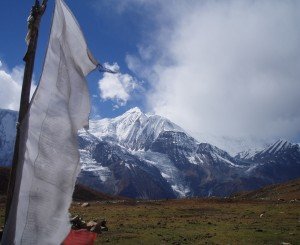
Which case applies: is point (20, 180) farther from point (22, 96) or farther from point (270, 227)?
point (270, 227)

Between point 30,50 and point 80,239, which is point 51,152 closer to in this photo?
point 30,50

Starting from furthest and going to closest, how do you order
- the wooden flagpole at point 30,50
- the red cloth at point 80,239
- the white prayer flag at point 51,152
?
the red cloth at point 80,239
the wooden flagpole at point 30,50
the white prayer flag at point 51,152

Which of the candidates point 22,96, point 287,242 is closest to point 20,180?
point 22,96

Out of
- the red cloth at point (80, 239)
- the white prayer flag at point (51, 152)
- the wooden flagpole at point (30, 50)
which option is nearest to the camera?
the white prayer flag at point (51, 152)

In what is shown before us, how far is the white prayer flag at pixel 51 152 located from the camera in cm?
565

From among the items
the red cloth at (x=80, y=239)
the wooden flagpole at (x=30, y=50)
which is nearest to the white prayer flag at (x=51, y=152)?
the wooden flagpole at (x=30, y=50)

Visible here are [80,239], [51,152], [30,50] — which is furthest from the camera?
[80,239]

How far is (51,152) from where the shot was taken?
5.82 metres

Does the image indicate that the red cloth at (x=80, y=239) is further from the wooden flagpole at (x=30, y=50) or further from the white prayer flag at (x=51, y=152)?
the wooden flagpole at (x=30, y=50)

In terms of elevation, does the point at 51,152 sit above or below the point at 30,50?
below

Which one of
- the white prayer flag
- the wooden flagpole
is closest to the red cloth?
the white prayer flag

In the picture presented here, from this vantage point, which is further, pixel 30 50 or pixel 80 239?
pixel 80 239

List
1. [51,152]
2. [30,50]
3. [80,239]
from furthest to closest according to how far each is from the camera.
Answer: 1. [80,239]
2. [30,50]
3. [51,152]

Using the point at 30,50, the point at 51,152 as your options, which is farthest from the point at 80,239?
the point at 30,50
